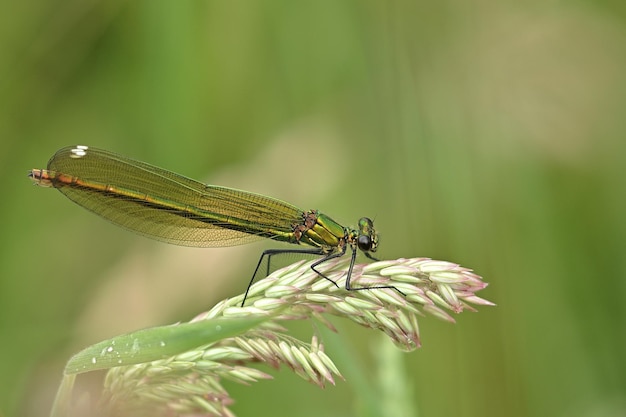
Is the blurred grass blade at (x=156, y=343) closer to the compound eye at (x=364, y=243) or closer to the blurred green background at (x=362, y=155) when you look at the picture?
the compound eye at (x=364, y=243)

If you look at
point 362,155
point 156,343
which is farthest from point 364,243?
point 156,343

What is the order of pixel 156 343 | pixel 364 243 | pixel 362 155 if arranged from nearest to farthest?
1. pixel 156 343
2. pixel 364 243
3. pixel 362 155

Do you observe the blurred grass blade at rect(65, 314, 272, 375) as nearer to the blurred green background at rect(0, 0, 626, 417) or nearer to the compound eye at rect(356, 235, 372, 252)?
the compound eye at rect(356, 235, 372, 252)

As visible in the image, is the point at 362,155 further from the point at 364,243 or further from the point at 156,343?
the point at 156,343

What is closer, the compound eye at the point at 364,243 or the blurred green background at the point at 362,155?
the compound eye at the point at 364,243

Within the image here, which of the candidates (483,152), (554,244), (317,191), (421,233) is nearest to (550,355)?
(554,244)

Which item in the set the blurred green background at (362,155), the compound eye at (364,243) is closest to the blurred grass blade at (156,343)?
the compound eye at (364,243)

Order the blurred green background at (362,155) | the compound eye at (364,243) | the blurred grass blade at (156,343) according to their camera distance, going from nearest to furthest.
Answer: the blurred grass blade at (156,343) < the compound eye at (364,243) < the blurred green background at (362,155)
